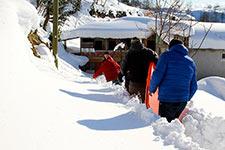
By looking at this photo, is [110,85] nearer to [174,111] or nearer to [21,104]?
[174,111]

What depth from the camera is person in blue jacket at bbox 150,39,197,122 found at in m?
7.00

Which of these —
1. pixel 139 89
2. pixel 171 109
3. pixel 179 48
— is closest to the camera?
pixel 179 48

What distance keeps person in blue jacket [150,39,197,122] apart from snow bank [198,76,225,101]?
12941 millimetres

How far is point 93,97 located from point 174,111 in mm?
2664

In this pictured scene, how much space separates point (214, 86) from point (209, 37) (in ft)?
47.0

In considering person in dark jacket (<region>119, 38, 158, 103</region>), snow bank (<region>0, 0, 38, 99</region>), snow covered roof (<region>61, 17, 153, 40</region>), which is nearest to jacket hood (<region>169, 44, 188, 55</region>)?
snow bank (<region>0, 0, 38, 99</region>)

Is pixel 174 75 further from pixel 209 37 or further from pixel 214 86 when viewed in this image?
pixel 209 37

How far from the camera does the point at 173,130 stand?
592 cm

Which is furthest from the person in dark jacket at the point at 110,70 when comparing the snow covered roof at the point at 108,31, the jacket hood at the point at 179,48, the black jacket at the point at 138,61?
the snow covered roof at the point at 108,31

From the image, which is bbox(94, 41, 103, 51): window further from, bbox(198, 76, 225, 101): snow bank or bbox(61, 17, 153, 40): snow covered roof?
bbox(198, 76, 225, 101): snow bank

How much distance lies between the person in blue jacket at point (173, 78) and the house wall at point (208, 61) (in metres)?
26.6

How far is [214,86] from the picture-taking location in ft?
69.0

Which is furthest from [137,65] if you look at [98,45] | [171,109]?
[98,45]

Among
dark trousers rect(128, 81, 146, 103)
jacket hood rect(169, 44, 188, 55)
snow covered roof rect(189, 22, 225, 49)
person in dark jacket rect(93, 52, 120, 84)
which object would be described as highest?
jacket hood rect(169, 44, 188, 55)
